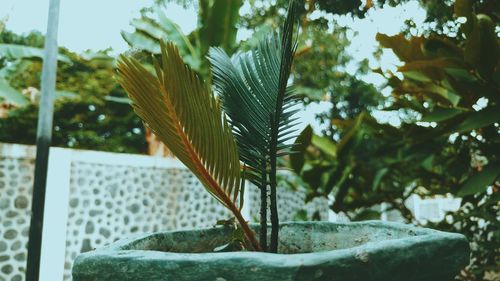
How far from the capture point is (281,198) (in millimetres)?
4227

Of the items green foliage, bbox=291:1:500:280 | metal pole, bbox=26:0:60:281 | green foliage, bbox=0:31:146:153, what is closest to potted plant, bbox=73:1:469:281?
green foliage, bbox=291:1:500:280

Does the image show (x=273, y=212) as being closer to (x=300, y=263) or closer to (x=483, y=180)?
(x=300, y=263)

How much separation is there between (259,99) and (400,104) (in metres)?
0.94

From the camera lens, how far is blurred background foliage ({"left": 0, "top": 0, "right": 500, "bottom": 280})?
4.45 ft

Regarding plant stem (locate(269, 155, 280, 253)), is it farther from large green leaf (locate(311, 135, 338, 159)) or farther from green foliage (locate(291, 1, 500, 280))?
large green leaf (locate(311, 135, 338, 159))

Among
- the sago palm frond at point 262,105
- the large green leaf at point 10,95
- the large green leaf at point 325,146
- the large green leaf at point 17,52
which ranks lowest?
the sago palm frond at point 262,105

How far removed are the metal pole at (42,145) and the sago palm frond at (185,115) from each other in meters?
1.86

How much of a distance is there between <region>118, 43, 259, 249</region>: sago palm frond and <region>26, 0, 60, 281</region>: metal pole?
1862 millimetres

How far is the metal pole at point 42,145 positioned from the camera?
7.94ft

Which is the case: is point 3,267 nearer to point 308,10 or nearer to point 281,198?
point 281,198

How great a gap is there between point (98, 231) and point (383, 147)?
2.41m

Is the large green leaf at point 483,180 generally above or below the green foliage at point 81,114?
below

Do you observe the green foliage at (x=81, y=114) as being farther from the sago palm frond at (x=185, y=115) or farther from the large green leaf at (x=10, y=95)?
the sago palm frond at (x=185, y=115)

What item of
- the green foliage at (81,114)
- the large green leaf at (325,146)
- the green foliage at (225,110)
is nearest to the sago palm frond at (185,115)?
the green foliage at (225,110)
